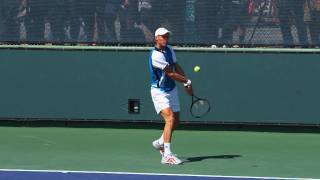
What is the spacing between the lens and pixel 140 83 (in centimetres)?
1148

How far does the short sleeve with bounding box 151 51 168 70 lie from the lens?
8578mm

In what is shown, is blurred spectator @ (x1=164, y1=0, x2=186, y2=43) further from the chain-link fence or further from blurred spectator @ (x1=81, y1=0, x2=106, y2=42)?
blurred spectator @ (x1=81, y1=0, x2=106, y2=42)

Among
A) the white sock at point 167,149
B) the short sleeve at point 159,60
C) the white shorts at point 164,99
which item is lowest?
the white sock at point 167,149

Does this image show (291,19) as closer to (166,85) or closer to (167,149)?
(166,85)

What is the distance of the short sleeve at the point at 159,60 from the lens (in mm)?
8578

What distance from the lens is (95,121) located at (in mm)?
11789

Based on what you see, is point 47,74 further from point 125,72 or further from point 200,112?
point 200,112

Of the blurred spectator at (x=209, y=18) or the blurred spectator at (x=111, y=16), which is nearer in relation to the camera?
the blurred spectator at (x=209, y=18)

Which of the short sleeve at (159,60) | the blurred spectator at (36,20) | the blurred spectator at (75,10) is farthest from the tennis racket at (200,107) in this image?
the blurred spectator at (36,20)

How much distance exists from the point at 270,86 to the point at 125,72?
7.23 ft

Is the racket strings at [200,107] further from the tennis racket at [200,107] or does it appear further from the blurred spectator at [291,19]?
the blurred spectator at [291,19]

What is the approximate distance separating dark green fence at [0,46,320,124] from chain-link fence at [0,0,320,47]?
204 millimetres

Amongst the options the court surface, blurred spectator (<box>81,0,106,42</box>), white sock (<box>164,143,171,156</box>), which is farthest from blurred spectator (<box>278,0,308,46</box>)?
white sock (<box>164,143,171,156</box>)

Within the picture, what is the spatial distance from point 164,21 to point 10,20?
2439 millimetres
